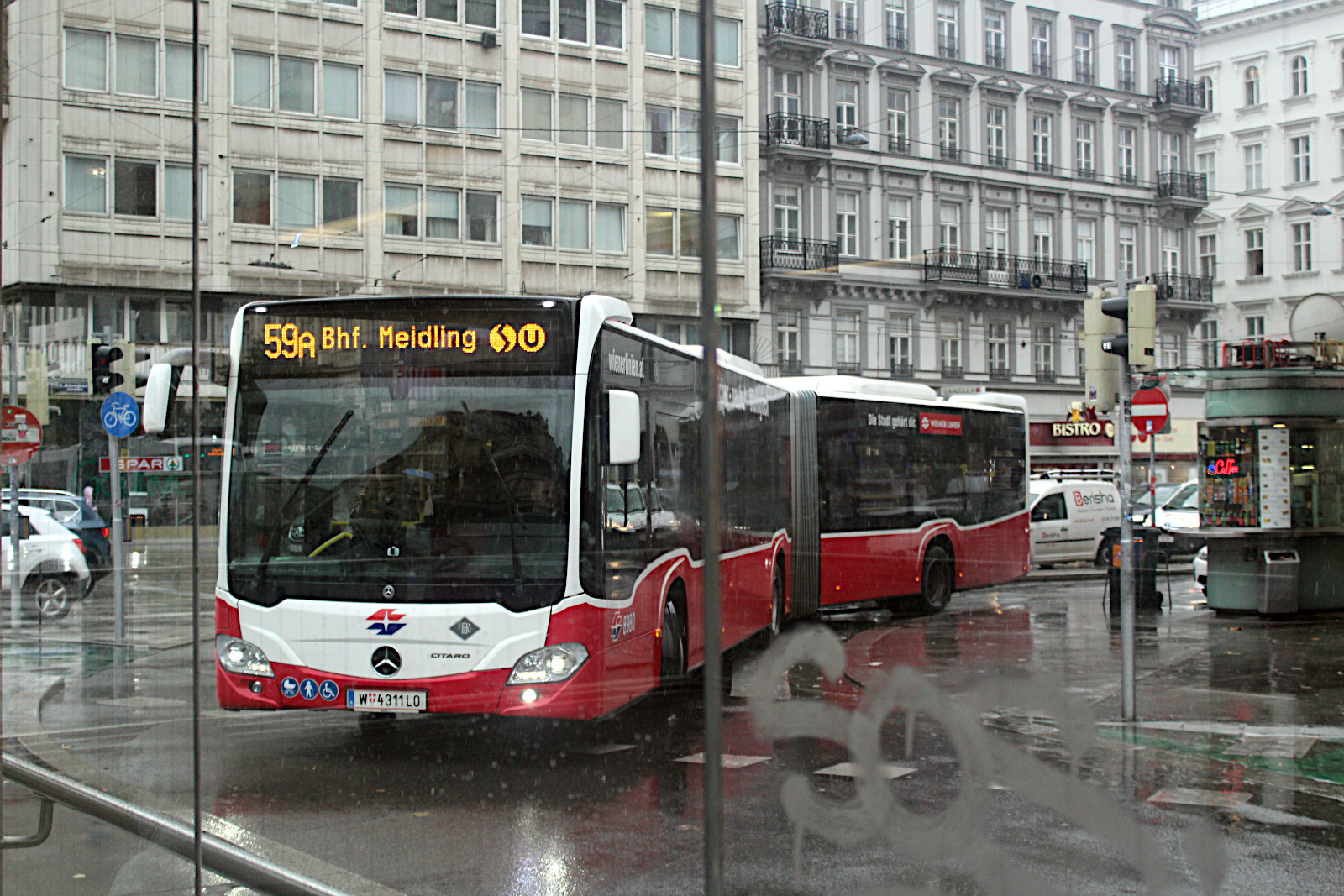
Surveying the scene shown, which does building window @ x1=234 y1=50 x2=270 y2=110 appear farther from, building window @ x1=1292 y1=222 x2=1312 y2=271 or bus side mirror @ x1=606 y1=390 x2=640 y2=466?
building window @ x1=1292 y1=222 x2=1312 y2=271

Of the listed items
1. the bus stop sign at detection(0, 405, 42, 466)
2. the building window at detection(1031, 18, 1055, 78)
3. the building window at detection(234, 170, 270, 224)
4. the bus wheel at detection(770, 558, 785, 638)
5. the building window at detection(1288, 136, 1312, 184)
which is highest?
the building window at detection(1031, 18, 1055, 78)

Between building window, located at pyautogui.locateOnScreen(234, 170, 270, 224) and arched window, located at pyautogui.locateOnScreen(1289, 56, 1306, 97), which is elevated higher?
arched window, located at pyautogui.locateOnScreen(1289, 56, 1306, 97)

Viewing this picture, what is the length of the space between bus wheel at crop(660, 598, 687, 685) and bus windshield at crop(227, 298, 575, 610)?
3.17 feet

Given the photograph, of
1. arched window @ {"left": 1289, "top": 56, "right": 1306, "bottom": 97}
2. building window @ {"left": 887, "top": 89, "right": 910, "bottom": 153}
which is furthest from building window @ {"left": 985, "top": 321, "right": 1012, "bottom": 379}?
arched window @ {"left": 1289, "top": 56, "right": 1306, "bottom": 97}

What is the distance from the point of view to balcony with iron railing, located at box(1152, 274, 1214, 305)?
4.73 meters

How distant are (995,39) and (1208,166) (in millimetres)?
900

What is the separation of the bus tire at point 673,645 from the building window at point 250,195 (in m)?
2.47

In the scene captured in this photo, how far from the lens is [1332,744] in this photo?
5.61 m

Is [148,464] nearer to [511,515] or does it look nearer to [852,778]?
[511,515]

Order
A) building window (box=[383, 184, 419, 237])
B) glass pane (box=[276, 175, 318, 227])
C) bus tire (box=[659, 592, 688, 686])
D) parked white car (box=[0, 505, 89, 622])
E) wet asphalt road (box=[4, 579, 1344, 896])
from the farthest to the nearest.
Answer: parked white car (box=[0, 505, 89, 622]) < bus tire (box=[659, 592, 688, 686]) < glass pane (box=[276, 175, 318, 227]) < building window (box=[383, 184, 419, 237]) < wet asphalt road (box=[4, 579, 1344, 896])

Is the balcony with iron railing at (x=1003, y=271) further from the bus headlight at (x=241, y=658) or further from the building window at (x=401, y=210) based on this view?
the bus headlight at (x=241, y=658)

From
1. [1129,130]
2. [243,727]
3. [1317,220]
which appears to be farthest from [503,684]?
[1317,220]

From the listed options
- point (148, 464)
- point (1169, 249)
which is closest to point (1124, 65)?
point (1169, 249)

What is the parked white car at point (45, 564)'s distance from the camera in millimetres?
6121
